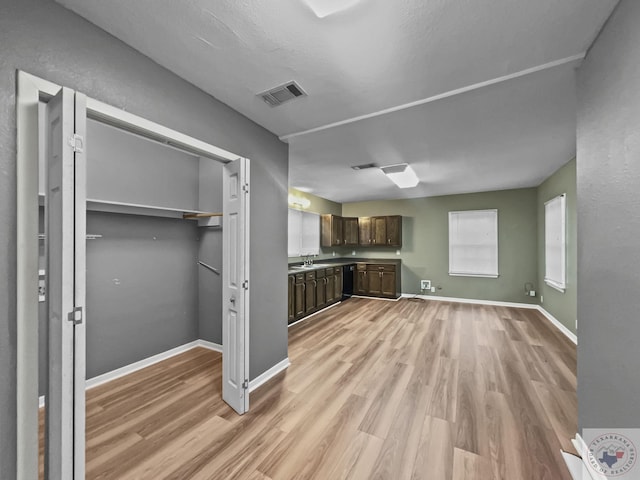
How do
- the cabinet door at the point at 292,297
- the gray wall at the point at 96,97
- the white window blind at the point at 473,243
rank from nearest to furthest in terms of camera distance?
the gray wall at the point at 96,97, the cabinet door at the point at 292,297, the white window blind at the point at 473,243

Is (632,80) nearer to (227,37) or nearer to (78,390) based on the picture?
(227,37)

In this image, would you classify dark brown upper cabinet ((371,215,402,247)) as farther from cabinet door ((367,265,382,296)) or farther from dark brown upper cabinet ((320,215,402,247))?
cabinet door ((367,265,382,296))

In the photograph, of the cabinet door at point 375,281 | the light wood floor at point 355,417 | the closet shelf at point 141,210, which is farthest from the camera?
the cabinet door at point 375,281

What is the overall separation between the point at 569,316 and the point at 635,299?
3690 mm

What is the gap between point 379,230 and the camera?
6.98 m

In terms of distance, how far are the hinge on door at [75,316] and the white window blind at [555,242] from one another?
5.74m

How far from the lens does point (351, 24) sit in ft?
4.70

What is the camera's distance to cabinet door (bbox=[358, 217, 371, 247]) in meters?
7.15

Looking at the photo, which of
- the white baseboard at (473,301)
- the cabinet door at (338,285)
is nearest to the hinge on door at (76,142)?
the cabinet door at (338,285)

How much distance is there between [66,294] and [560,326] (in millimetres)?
6164

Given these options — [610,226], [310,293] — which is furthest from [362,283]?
[610,226]

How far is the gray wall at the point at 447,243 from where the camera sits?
569cm

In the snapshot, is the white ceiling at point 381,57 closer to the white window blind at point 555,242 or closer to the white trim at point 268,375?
the white window blind at point 555,242

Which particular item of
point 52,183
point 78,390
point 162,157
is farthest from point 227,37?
point 162,157
